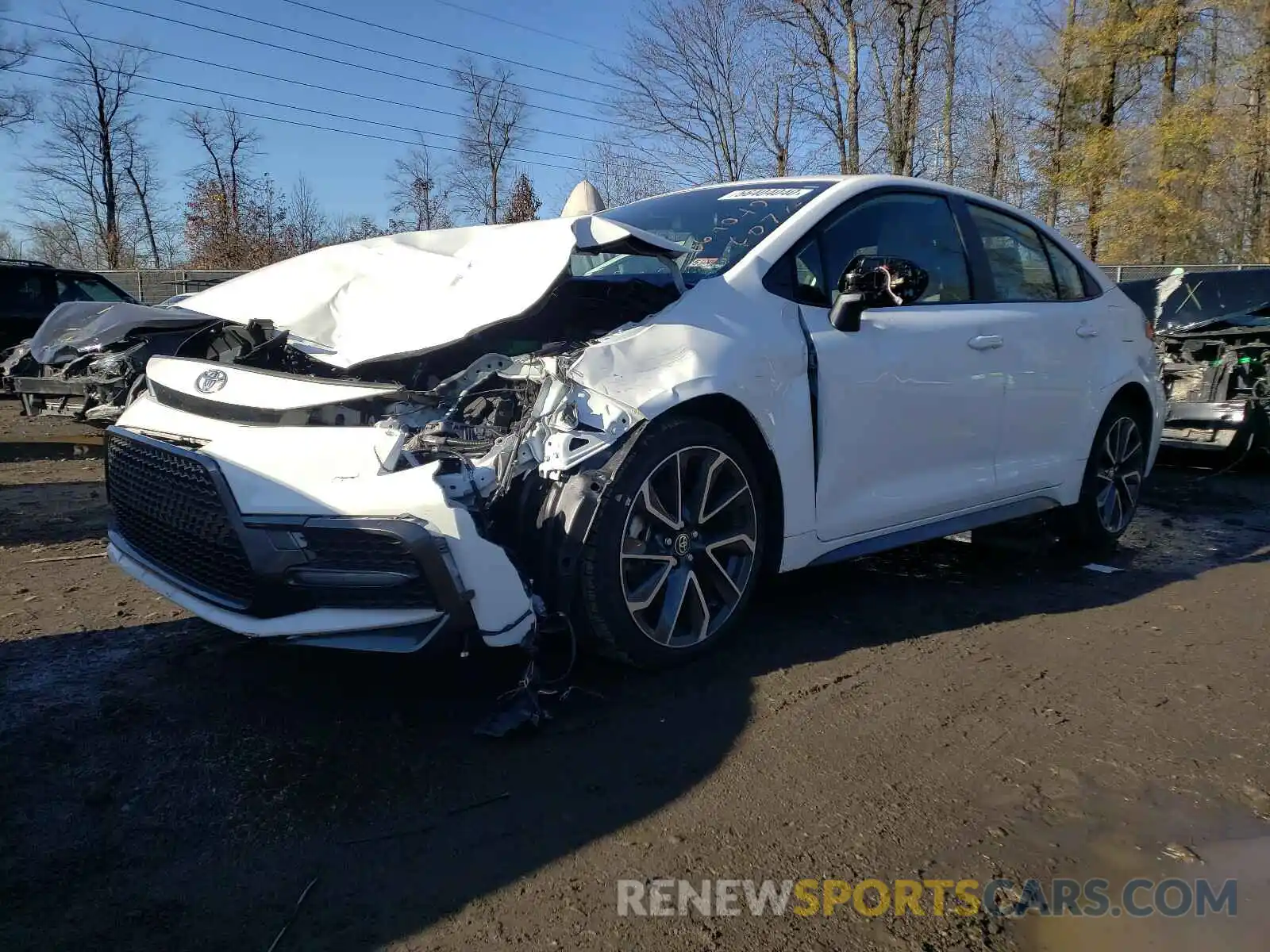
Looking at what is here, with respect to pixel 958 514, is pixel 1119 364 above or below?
above

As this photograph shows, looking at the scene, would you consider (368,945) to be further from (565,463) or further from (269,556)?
(565,463)

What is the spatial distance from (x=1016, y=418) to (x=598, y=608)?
2440mm

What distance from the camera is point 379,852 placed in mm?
2297

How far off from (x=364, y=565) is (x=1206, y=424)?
737cm

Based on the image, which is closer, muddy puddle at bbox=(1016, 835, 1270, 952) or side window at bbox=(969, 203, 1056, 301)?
muddy puddle at bbox=(1016, 835, 1270, 952)

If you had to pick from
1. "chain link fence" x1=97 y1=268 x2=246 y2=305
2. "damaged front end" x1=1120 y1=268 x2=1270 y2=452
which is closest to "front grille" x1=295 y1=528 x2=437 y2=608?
"damaged front end" x1=1120 y1=268 x2=1270 y2=452

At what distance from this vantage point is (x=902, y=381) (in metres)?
3.82

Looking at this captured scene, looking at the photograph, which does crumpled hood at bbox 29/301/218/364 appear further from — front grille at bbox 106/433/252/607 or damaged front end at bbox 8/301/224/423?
front grille at bbox 106/433/252/607

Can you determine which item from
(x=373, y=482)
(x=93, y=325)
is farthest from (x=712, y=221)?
(x=93, y=325)

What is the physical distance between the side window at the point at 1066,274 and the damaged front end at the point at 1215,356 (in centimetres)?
304

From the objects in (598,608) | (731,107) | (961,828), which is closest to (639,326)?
(598,608)

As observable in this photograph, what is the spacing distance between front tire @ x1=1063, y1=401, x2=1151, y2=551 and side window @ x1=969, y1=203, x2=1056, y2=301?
2.85 feet

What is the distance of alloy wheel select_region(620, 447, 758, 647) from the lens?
315 cm

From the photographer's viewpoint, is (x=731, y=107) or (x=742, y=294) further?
(x=731, y=107)
